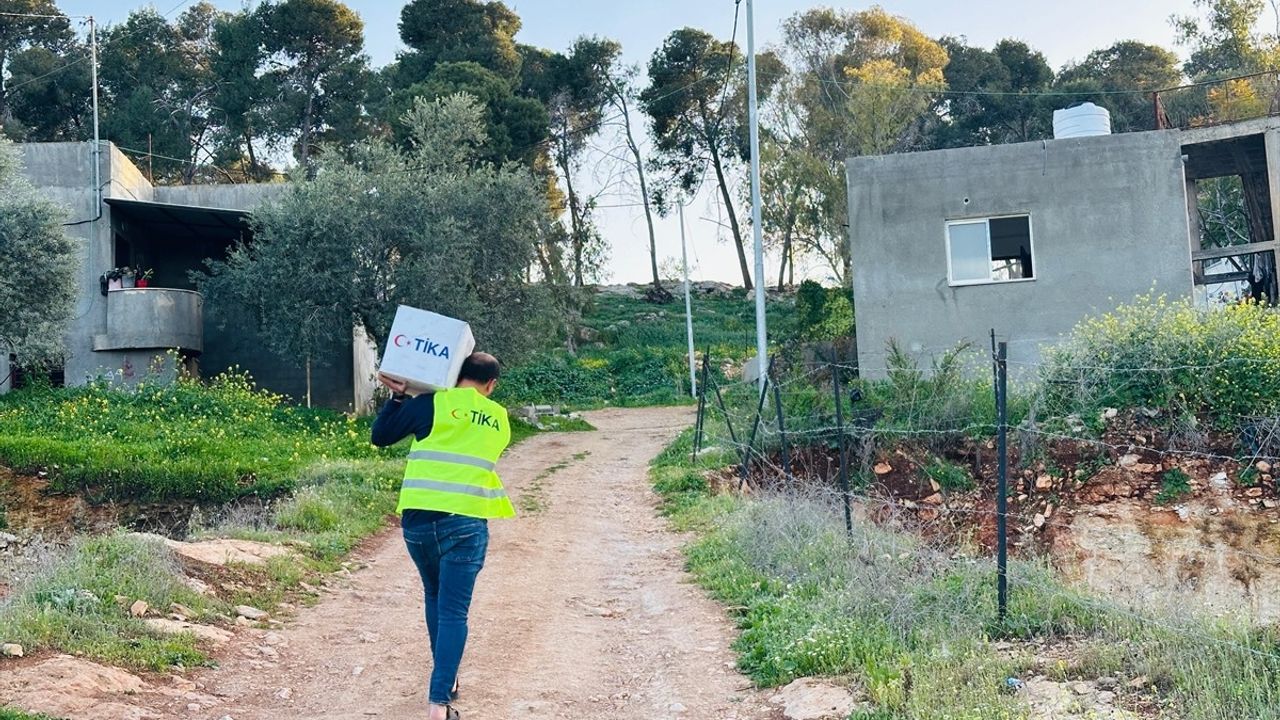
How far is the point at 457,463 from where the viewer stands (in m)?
6.17

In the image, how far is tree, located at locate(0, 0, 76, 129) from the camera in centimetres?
4603

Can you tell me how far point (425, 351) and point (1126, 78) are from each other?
4855cm

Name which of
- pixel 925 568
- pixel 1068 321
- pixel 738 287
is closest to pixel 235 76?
pixel 738 287

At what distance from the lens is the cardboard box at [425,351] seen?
6328mm

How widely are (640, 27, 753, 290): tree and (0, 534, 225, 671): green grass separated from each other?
4405 centimetres

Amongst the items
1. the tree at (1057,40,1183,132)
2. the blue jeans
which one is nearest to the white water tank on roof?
the blue jeans

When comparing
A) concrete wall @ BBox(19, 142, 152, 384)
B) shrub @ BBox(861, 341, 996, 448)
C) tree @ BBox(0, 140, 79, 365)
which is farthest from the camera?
Result: concrete wall @ BBox(19, 142, 152, 384)

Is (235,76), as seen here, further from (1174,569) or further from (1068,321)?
(1174,569)

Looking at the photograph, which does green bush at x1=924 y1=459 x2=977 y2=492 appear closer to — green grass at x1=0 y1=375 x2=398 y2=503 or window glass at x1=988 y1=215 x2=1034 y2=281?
window glass at x1=988 y1=215 x2=1034 y2=281

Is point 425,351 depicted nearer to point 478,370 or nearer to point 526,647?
point 478,370

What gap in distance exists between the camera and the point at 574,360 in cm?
3947

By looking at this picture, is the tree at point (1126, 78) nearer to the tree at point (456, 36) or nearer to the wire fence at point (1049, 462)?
the tree at point (456, 36)

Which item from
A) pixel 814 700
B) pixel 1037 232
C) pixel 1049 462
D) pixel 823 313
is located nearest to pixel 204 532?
pixel 814 700

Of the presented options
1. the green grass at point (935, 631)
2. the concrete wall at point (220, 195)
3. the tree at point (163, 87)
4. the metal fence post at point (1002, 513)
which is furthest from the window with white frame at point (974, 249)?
the tree at point (163, 87)
